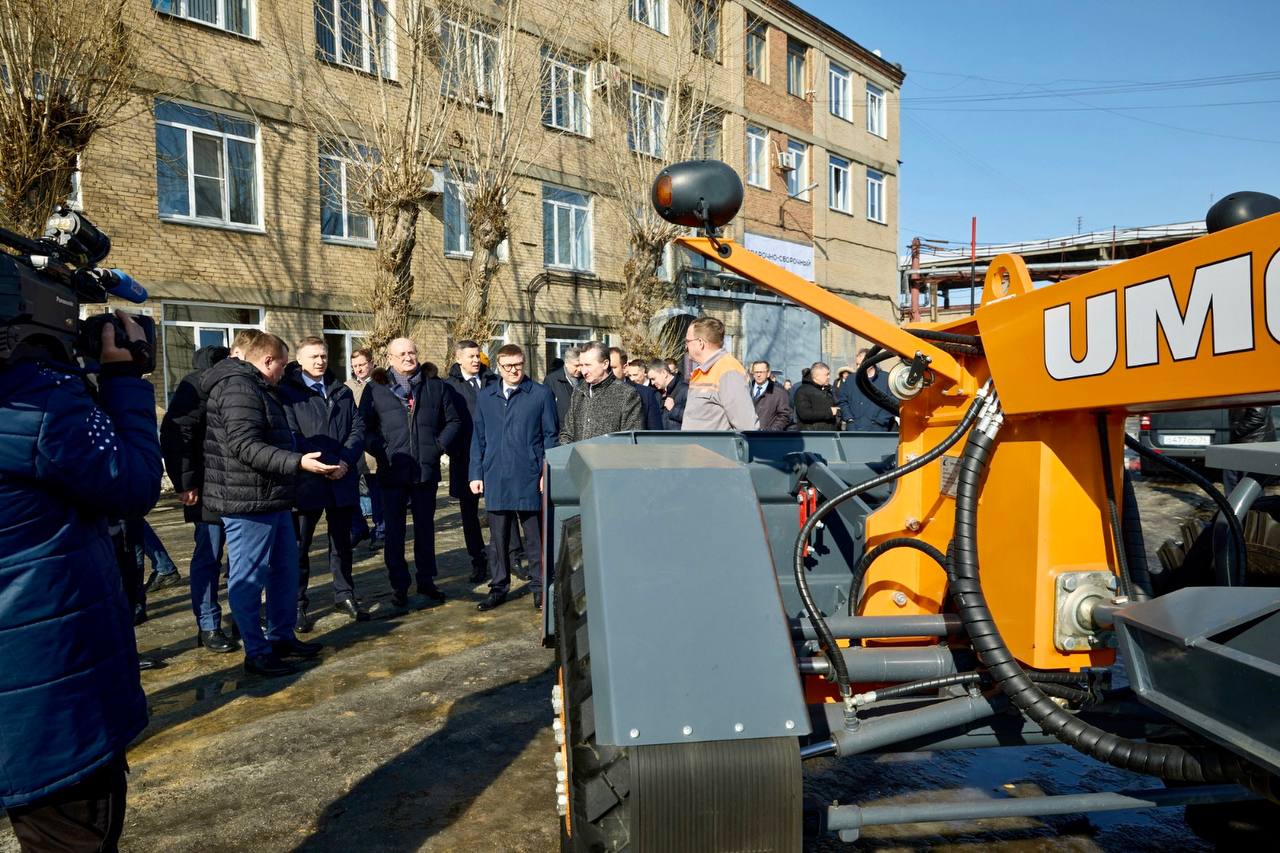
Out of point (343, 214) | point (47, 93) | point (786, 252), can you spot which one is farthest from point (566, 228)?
point (47, 93)

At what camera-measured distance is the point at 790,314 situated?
23.8 m

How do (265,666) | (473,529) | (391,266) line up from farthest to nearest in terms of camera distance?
(391,266) < (473,529) < (265,666)

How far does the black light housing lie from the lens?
2.33 m

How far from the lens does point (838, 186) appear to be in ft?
84.7

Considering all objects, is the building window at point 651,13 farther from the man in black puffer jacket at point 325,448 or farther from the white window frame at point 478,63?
the man in black puffer jacket at point 325,448

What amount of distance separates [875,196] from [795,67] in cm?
502

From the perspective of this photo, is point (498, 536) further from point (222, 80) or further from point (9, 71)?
point (222, 80)

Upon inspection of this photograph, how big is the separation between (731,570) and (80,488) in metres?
1.51

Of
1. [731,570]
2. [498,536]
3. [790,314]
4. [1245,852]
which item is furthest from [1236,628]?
[790,314]

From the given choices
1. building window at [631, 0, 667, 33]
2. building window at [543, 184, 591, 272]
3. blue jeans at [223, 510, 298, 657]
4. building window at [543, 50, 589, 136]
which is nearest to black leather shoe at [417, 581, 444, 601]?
blue jeans at [223, 510, 298, 657]

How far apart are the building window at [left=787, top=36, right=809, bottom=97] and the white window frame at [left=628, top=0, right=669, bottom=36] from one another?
5142mm

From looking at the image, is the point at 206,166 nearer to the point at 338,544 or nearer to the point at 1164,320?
the point at 338,544

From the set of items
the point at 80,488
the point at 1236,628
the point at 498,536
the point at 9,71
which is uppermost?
the point at 9,71

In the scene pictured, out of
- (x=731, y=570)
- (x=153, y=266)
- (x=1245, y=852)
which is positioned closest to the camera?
(x=731, y=570)
